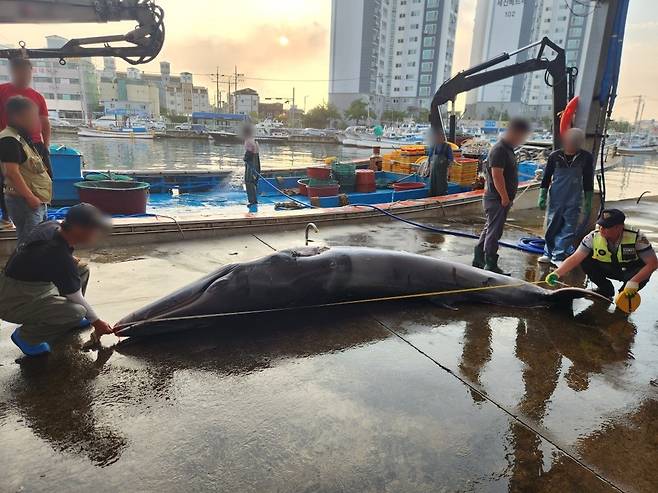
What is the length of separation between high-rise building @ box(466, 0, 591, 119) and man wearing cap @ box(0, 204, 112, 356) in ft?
395

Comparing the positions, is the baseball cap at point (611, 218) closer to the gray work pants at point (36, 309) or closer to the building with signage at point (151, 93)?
the gray work pants at point (36, 309)

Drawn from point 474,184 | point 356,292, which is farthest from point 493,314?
point 474,184

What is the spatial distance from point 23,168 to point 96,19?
4060mm

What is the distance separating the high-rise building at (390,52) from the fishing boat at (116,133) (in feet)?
220

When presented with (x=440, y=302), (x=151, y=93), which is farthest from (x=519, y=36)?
(x=440, y=302)

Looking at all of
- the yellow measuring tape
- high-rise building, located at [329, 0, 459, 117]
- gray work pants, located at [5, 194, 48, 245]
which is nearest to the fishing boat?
gray work pants, located at [5, 194, 48, 245]

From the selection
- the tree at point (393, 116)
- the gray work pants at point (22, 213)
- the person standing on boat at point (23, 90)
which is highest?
the tree at point (393, 116)

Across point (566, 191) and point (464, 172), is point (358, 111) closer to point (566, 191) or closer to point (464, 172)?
point (464, 172)

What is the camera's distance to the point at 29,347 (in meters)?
3.20

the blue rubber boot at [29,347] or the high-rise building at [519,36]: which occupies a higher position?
the high-rise building at [519,36]

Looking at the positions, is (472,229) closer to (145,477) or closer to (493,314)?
(493,314)

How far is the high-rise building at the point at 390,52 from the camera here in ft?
391

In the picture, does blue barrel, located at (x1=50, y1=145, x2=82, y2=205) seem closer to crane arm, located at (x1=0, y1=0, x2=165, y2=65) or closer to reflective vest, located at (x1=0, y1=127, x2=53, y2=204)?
crane arm, located at (x1=0, y1=0, x2=165, y2=65)

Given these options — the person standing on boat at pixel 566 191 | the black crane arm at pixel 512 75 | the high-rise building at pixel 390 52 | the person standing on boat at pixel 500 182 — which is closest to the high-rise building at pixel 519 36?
the high-rise building at pixel 390 52
